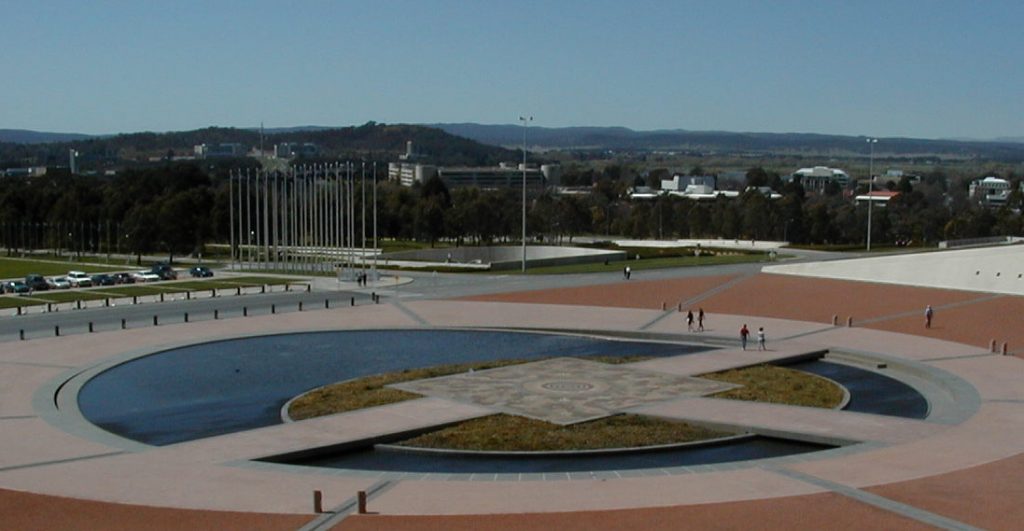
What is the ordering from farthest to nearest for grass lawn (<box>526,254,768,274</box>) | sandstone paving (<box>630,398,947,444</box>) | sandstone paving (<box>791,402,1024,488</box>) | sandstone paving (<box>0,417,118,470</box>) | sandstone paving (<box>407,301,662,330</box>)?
grass lawn (<box>526,254,768,274</box>), sandstone paving (<box>407,301,662,330</box>), sandstone paving (<box>630,398,947,444</box>), sandstone paving (<box>0,417,118,470</box>), sandstone paving (<box>791,402,1024,488</box>)

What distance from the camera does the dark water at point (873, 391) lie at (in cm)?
2962

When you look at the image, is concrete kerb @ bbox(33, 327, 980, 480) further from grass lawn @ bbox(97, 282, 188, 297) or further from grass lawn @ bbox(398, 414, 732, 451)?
grass lawn @ bbox(97, 282, 188, 297)

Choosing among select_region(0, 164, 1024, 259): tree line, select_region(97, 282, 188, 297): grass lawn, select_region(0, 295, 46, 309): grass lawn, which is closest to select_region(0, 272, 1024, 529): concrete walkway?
select_region(0, 295, 46, 309): grass lawn

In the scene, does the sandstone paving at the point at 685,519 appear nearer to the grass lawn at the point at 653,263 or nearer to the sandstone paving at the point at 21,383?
the sandstone paving at the point at 21,383

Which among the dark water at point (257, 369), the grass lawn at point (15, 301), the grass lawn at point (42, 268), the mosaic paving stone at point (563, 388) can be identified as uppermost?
the mosaic paving stone at point (563, 388)

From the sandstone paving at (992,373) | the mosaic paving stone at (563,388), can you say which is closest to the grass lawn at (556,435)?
the mosaic paving stone at (563,388)

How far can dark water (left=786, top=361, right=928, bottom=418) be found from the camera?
2962 centimetres

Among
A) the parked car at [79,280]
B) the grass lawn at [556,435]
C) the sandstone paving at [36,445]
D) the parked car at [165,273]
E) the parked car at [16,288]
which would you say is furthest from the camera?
the parked car at [165,273]

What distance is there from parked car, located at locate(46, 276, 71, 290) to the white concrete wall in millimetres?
39521

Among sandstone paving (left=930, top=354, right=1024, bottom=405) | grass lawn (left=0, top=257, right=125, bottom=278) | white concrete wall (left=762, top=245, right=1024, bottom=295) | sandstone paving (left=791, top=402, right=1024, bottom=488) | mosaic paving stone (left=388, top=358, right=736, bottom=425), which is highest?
white concrete wall (left=762, top=245, right=1024, bottom=295)

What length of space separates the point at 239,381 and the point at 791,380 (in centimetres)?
1635

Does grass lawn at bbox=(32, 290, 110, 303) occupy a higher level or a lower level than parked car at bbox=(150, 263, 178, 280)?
lower

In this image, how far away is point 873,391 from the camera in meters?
32.2

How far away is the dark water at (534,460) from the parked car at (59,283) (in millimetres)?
40351
